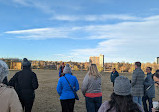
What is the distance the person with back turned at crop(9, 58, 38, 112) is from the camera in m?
4.25

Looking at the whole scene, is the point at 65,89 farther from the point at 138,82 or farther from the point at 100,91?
the point at 138,82

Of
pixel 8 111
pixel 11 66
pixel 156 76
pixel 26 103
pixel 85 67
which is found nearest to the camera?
pixel 8 111

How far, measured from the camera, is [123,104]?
182cm

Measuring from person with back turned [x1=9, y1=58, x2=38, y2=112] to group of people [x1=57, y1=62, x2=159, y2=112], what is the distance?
705mm

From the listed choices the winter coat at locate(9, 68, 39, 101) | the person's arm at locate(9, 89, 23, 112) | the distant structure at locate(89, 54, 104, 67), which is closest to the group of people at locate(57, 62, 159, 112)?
the winter coat at locate(9, 68, 39, 101)

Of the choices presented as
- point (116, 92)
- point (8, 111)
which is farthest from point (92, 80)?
point (8, 111)

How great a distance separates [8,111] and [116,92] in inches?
47.8

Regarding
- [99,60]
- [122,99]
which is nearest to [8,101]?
[122,99]

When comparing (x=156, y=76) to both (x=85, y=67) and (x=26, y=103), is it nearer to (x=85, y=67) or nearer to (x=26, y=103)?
(x=26, y=103)

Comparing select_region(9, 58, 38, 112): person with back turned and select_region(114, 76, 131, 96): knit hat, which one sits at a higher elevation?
select_region(114, 76, 131, 96): knit hat

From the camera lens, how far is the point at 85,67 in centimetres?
4244

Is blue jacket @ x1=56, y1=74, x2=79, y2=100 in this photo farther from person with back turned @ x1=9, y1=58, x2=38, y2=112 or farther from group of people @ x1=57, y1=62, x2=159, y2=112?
person with back turned @ x1=9, y1=58, x2=38, y2=112

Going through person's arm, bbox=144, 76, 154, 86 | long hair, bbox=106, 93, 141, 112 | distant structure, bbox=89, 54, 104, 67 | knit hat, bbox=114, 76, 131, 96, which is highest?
distant structure, bbox=89, 54, 104, 67

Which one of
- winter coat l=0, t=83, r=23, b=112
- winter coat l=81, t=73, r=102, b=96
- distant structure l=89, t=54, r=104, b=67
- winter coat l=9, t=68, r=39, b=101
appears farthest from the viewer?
distant structure l=89, t=54, r=104, b=67
